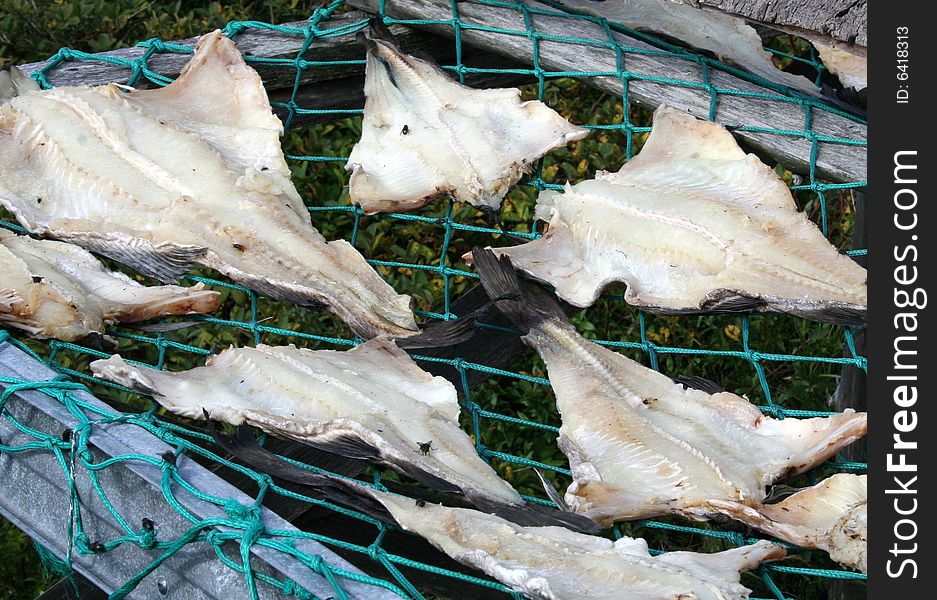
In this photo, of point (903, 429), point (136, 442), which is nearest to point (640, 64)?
point (903, 429)

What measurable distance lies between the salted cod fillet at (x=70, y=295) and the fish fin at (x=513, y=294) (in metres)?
0.62

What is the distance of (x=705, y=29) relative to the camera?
3.04m

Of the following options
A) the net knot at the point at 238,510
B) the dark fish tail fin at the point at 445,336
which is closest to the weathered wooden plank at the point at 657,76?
the dark fish tail fin at the point at 445,336

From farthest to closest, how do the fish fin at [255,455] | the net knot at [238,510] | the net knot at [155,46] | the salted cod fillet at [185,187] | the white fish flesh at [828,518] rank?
1. the net knot at [155,46]
2. the salted cod fillet at [185,187]
3. the fish fin at [255,455]
4. the white fish flesh at [828,518]
5. the net knot at [238,510]

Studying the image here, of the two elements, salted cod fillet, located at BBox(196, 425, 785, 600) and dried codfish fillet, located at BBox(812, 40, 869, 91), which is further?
dried codfish fillet, located at BBox(812, 40, 869, 91)

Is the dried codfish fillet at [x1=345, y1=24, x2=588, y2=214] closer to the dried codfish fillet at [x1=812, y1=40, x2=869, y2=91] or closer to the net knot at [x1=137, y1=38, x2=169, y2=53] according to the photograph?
the net knot at [x1=137, y1=38, x2=169, y2=53]

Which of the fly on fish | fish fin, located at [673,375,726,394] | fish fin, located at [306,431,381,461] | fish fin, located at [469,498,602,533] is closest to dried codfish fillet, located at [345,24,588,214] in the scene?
the fly on fish

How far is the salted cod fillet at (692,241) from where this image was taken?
217 centimetres

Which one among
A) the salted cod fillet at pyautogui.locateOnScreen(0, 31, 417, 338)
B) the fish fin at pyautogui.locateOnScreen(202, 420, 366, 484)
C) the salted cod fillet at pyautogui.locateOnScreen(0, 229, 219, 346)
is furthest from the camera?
the salted cod fillet at pyautogui.locateOnScreen(0, 31, 417, 338)

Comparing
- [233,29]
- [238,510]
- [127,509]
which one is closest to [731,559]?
[238,510]

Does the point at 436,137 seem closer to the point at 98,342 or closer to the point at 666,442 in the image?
the point at 98,342

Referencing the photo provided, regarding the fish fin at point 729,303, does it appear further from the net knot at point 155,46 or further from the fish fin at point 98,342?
the net knot at point 155,46

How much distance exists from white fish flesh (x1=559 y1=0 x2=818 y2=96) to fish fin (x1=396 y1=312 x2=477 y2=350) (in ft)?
4.31

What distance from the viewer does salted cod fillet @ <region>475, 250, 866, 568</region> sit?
182 centimetres
